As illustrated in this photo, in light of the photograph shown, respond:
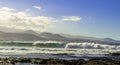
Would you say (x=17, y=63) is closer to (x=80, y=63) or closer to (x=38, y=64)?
(x=38, y=64)

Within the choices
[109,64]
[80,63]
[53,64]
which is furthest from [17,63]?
[109,64]

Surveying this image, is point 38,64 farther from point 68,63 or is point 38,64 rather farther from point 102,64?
point 102,64

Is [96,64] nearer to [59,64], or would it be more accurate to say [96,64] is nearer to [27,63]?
[59,64]

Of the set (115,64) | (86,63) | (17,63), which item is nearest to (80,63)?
(86,63)

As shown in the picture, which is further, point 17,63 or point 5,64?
point 17,63

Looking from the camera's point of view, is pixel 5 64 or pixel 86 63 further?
pixel 86 63

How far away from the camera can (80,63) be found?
149 ft

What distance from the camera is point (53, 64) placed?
44469mm

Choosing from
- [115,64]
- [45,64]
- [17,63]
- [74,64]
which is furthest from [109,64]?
[17,63]

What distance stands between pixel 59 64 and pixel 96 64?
4.26 metres

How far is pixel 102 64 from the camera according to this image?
4500 centimetres

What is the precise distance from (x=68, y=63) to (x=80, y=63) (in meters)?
1.42

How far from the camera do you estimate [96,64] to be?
44688 millimetres

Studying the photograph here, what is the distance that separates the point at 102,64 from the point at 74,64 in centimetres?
326
